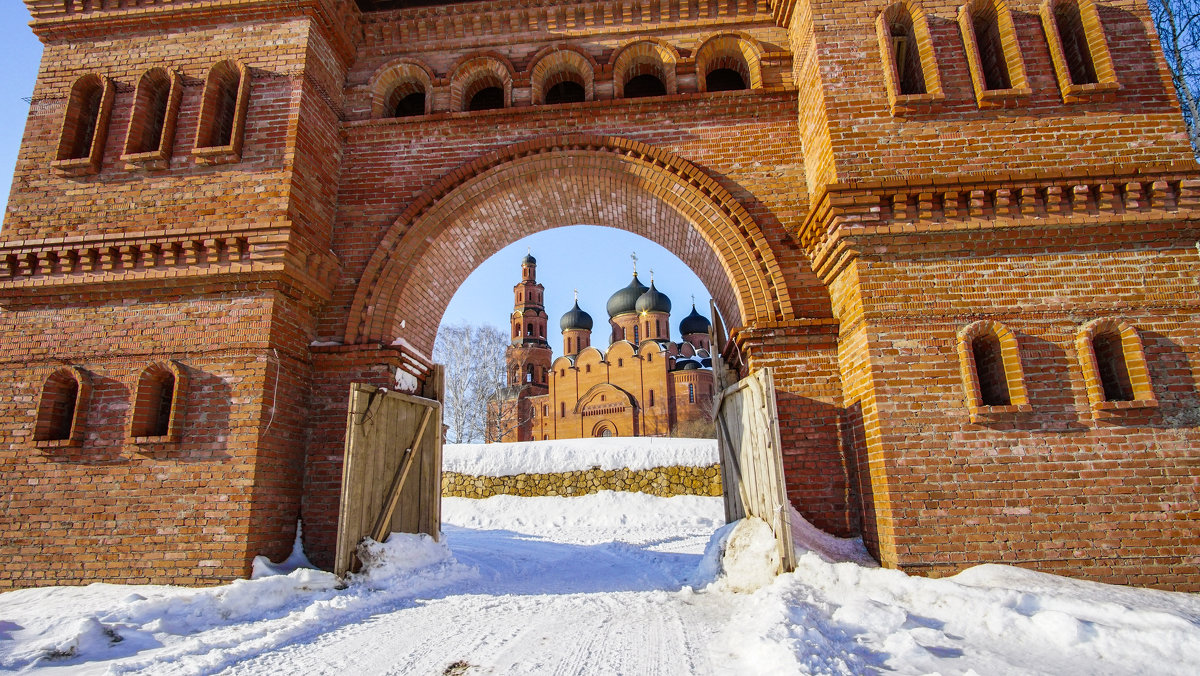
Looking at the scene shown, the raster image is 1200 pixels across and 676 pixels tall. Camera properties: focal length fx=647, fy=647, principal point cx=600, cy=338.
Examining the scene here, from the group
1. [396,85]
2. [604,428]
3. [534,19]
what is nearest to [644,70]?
[534,19]

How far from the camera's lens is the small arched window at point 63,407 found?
5.82 m

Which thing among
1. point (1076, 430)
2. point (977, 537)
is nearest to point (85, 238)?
point (977, 537)

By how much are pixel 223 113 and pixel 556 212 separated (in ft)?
12.4

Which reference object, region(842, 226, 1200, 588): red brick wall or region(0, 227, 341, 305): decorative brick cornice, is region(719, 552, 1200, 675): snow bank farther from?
region(0, 227, 341, 305): decorative brick cornice

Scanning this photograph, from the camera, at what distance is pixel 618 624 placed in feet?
15.0

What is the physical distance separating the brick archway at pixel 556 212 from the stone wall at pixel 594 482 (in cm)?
892

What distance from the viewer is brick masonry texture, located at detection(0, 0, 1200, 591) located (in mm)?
5078

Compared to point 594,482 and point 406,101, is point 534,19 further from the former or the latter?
point 594,482

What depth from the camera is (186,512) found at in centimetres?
561

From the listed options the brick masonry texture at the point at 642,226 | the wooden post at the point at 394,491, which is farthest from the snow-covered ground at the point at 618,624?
the brick masonry texture at the point at 642,226

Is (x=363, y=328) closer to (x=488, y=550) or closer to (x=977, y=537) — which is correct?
(x=488, y=550)

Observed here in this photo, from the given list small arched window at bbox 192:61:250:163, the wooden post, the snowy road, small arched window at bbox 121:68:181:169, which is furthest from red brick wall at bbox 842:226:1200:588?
small arched window at bbox 121:68:181:169

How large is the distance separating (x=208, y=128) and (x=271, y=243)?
5.72 ft

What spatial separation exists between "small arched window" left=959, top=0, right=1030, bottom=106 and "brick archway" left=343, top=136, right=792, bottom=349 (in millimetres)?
2402
